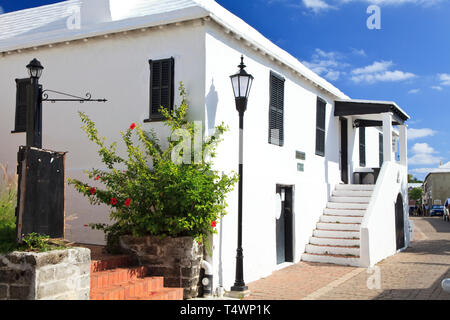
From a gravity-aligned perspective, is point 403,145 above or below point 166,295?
above

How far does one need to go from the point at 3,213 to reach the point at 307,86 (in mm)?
9271

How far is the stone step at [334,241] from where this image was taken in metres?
11.8

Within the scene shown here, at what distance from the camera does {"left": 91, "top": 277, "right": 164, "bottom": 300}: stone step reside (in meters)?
5.99

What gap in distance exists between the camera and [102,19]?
973 centimetres

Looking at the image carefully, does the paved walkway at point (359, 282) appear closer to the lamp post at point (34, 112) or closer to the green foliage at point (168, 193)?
the green foliage at point (168, 193)

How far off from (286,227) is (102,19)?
21.5 feet

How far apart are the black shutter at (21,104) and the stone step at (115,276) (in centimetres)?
486

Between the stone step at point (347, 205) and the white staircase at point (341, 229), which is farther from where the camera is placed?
the stone step at point (347, 205)

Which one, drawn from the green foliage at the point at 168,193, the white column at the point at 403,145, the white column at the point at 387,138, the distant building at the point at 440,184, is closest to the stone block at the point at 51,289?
the green foliage at the point at 168,193

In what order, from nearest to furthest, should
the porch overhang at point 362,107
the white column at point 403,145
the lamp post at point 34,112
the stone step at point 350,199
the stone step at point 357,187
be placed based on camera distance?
the lamp post at point 34,112 → the stone step at point 350,199 → the stone step at point 357,187 → the porch overhang at point 362,107 → the white column at point 403,145

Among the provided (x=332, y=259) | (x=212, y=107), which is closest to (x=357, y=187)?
(x=332, y=259)

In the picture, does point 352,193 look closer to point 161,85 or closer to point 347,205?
point 347,205

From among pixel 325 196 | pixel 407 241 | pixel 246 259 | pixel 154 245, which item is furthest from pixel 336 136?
pixel 154 245

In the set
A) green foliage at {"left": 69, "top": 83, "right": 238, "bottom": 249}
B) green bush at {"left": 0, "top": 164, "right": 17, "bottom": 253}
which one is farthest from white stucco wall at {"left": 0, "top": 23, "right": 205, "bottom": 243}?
green bush at {"left": 0, "top": 164, "right": 17, "bottom": 253}
